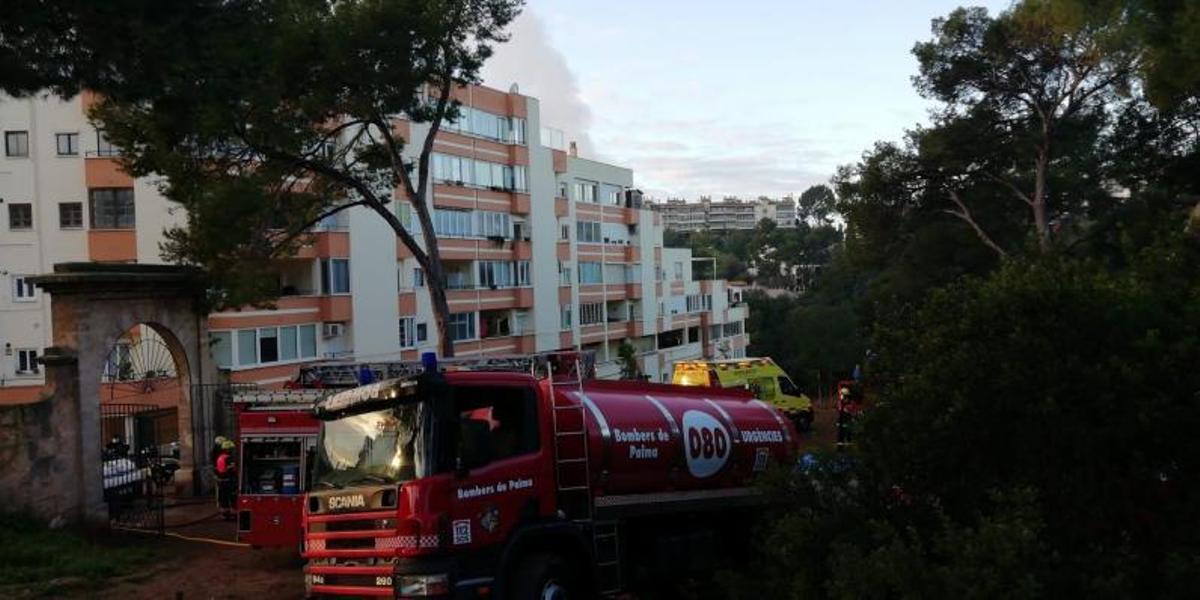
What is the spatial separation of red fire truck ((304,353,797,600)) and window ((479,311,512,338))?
133 ft

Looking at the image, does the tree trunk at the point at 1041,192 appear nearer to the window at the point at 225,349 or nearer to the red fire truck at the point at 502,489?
the red fire truck at the point at 502,489

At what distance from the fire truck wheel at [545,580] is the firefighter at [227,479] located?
331 inches

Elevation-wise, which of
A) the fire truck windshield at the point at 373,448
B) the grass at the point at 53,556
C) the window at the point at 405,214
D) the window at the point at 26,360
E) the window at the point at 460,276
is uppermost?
the window at the point at 405,214

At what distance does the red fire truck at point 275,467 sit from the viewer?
583 inches

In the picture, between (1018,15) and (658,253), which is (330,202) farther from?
(658,253)

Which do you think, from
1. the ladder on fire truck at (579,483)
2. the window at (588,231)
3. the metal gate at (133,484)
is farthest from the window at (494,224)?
the ladder on fire truck at (579,483)

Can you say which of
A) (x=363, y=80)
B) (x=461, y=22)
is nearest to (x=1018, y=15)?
(x=461, y=22)

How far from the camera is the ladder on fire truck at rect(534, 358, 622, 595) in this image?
34.7 feet

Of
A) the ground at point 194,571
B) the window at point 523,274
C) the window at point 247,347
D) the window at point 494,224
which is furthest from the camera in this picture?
the window at point 523,274

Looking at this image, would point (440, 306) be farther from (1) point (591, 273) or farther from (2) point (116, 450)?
(1) point (591, 273)

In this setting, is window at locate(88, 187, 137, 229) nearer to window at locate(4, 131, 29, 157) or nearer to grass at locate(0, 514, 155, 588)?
window at locate(4, 131, 29, 157)

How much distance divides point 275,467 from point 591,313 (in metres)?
47.4

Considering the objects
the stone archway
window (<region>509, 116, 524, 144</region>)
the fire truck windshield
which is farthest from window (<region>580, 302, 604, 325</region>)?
the fire truck windshield

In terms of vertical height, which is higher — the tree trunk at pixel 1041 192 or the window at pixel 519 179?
the window at pixel 519 179
